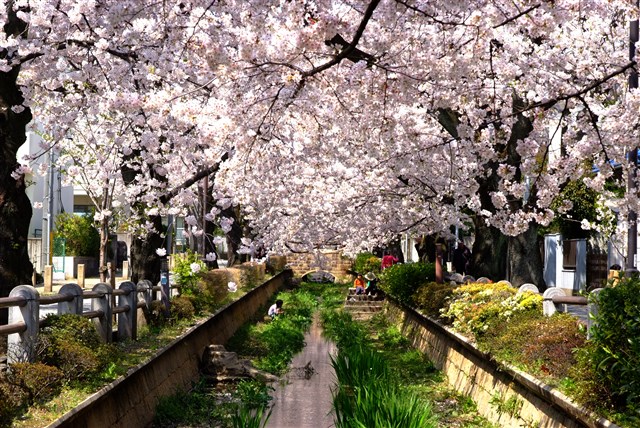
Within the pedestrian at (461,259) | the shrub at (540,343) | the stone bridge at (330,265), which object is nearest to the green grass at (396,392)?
the shrub at (540,343)

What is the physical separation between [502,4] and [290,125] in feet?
19.7

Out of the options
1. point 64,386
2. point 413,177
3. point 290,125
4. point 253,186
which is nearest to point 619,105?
point 290,125

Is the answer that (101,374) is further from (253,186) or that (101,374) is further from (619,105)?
(253,186)

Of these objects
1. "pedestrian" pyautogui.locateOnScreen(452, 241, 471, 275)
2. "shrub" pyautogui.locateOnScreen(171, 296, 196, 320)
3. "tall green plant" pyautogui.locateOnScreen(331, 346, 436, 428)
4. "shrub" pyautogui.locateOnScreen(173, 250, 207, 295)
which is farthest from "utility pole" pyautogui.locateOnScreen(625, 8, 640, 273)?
"pedestrian" pyautogui.locateOnScreen(452, 241, 471, 275)

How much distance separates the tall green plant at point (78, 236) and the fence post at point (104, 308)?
36132mm

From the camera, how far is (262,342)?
27094 millimetres

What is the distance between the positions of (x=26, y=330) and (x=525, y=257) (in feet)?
44.5

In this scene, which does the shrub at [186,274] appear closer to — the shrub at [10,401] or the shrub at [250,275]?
the shrub at [250,275]

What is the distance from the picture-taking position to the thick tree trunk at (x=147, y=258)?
21156mm

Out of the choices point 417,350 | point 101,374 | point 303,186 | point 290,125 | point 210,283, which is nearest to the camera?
point 101,374

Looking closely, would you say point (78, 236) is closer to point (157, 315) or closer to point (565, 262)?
point (565, 262)

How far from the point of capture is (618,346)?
8.94 m

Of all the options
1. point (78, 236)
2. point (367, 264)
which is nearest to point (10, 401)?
point (78, 236)

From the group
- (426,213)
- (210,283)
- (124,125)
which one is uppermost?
(124,125)
